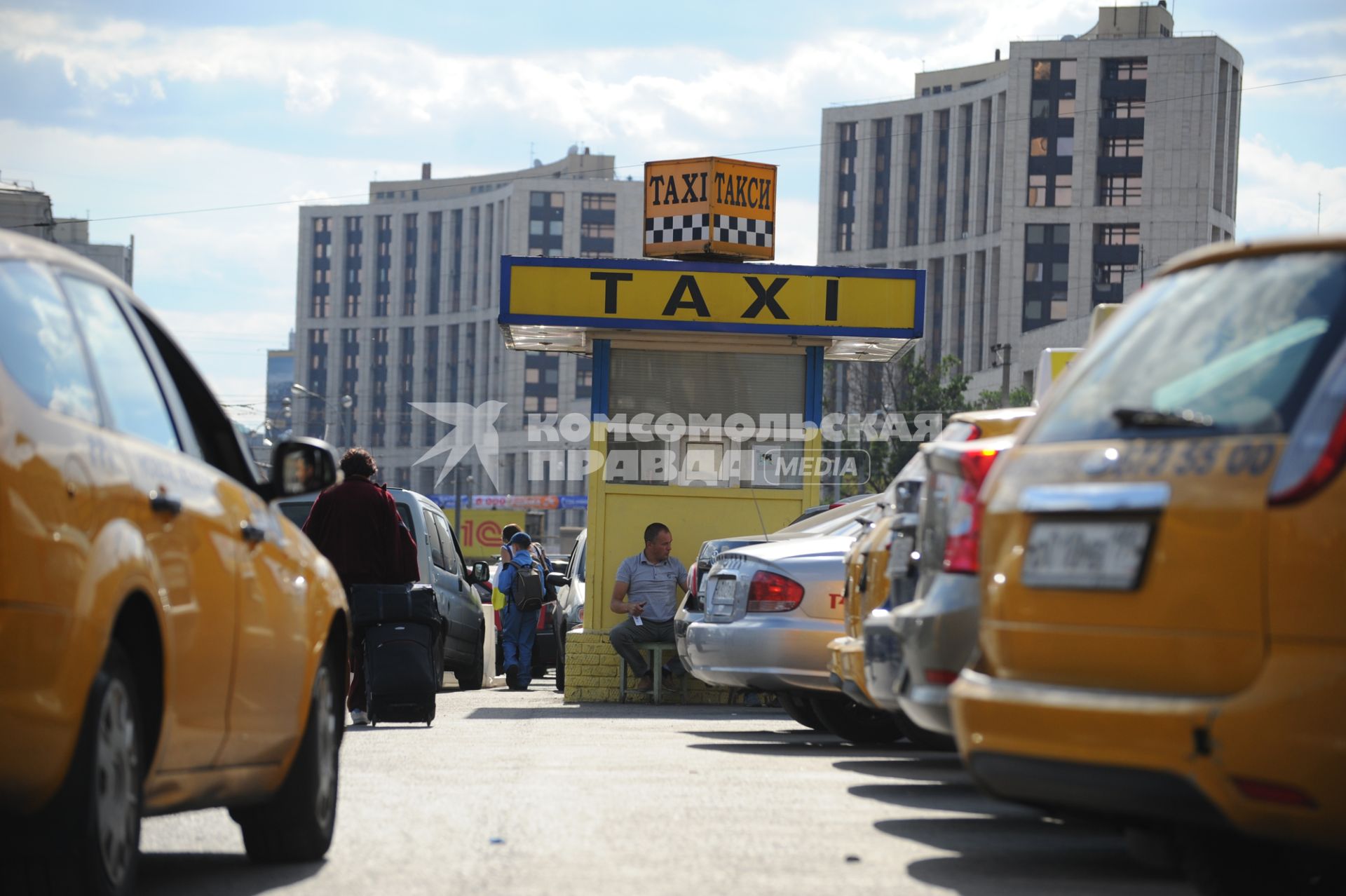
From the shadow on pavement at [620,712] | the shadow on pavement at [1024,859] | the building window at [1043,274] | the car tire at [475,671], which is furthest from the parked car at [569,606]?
the building window at [1043,274]

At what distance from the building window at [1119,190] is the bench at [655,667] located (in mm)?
104946

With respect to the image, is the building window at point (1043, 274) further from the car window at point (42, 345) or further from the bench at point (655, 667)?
the car window at point (42, 345)

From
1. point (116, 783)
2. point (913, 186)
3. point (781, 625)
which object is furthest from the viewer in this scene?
A: point (913, 186)

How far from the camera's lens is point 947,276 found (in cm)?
13375

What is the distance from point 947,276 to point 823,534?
122282 mm

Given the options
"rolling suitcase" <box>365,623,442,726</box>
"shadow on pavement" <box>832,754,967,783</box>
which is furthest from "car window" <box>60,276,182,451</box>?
"rolling suitcase" <box>365,623,442,726</box>

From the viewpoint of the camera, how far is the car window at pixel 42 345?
4.46 meters

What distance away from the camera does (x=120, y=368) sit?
17.4 ft

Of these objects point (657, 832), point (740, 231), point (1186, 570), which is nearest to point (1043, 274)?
point (740, 231)

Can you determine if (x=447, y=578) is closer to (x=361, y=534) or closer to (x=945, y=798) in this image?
(x=361, y=534)

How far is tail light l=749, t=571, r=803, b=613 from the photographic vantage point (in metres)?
12.1

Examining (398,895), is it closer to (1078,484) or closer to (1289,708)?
(1078,484)

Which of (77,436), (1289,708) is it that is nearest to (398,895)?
(77,436)

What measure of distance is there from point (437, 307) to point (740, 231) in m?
155
